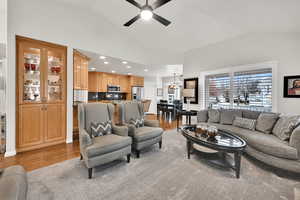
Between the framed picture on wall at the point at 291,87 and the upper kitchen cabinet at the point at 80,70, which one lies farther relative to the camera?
the upper kitchen cabinet at the point at 80,70

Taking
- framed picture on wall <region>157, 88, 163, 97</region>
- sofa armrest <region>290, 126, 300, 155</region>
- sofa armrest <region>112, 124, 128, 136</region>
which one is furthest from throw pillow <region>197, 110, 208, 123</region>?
framed picture on wall <region>157, 88, 163, 97</region>

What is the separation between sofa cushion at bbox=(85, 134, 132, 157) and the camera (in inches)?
78.4

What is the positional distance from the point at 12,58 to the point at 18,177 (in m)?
2.68

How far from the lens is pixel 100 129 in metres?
2.55

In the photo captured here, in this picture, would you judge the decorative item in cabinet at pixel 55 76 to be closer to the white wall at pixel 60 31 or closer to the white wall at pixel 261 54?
the white wall at pixel 60 31

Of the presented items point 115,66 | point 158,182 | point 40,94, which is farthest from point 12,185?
point 115,66

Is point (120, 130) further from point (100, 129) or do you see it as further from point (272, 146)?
point (272, 146)

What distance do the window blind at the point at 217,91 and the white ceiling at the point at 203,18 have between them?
4.06 feet

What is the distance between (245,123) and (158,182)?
260cm

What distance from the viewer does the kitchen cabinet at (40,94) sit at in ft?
9.35

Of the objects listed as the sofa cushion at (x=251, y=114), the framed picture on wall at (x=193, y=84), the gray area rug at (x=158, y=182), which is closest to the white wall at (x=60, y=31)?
the gray area rug at (x=158, y=182)

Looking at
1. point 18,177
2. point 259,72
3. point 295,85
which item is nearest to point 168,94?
point 259,72

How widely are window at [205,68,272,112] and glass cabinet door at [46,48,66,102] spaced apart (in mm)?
4553

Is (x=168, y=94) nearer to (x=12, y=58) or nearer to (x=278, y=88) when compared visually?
(x=278, y=88)
